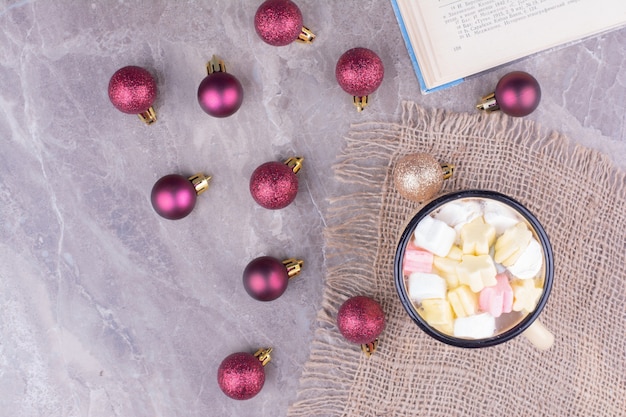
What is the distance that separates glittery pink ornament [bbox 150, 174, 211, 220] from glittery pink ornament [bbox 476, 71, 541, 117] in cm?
43

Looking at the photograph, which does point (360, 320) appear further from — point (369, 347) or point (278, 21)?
point (278, 21)

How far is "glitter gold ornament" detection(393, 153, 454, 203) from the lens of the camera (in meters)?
0.79

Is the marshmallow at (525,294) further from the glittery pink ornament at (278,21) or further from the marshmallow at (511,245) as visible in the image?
the glittery pink ornament at (278,21)

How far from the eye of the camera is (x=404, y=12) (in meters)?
0.85

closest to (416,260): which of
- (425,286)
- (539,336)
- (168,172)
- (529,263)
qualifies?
(425,286)

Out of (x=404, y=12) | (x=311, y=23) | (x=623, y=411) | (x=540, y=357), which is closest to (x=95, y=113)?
(x=311, y=23)

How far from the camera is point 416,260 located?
0.77 meters

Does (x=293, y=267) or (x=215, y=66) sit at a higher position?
(x=215, y=66)

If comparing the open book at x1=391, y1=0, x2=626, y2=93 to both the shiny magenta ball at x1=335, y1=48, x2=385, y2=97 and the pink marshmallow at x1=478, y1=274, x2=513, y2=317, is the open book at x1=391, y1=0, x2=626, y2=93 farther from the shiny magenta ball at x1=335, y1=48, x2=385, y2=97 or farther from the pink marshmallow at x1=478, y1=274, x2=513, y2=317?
the pink marshmallow at x1=478, y1=274, x2=513, y2=317

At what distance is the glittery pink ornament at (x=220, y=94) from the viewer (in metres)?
0.79

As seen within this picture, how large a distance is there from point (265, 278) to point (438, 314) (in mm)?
226

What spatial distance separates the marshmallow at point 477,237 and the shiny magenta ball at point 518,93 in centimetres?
17

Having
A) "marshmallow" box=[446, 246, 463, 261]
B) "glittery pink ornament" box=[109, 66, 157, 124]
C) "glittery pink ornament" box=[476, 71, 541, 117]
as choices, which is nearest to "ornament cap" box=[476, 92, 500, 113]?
"glittery pink ornament" box=[476, 71, 541, 117]

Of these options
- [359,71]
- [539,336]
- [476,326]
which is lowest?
[539,336]
